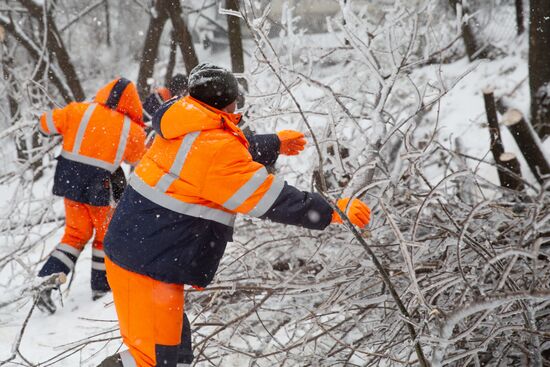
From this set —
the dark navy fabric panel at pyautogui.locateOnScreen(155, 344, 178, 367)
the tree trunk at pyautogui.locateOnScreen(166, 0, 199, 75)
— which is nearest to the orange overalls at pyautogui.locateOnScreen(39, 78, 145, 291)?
the tree trunk at pyautogui.locateOnScreen(166, 0, 199, 75)

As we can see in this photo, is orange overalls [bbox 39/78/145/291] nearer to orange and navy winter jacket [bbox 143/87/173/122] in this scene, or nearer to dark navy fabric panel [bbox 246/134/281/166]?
orange and navy winter jacket [bbox 143/87/173/122]

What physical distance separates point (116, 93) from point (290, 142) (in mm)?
1512

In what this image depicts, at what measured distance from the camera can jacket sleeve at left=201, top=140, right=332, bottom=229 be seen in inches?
72.4

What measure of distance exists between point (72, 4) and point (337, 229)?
43.8 feet

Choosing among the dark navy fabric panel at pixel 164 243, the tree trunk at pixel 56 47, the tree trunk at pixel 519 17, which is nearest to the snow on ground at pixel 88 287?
the tree trunk at pixel 519 17

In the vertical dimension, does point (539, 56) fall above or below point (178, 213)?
above

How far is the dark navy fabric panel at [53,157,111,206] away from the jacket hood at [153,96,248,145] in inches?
66.2

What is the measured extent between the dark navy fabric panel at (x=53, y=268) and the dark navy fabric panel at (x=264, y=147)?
1.79m

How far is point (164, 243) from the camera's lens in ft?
6.32

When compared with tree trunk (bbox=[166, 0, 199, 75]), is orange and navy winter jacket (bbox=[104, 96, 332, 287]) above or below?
below

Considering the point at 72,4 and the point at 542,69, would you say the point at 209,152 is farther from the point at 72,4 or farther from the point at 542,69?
the point at 72,4

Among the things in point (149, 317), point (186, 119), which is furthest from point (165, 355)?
point (186, 119)

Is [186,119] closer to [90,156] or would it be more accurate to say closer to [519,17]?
[90,156]

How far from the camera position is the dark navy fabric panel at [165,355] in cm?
194
